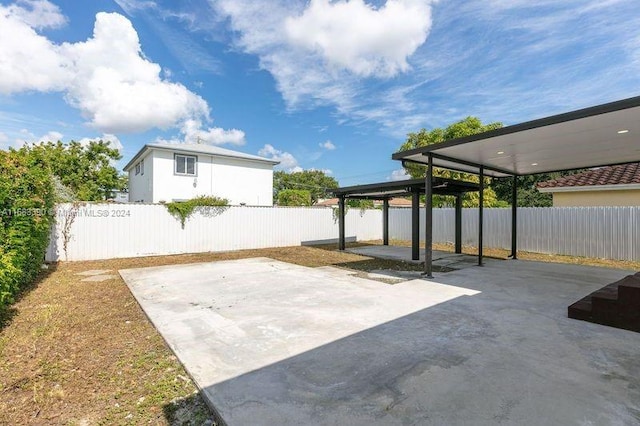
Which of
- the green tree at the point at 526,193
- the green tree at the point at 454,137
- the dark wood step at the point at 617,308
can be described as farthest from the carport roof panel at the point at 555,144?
the green tree at the point at 526,193

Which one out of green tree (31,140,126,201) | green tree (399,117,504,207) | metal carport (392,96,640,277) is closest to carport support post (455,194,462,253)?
metal carport (392,96,640,277)

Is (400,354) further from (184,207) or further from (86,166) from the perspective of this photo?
(86,166)

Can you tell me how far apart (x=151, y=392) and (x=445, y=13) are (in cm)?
947

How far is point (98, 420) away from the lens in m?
2.13

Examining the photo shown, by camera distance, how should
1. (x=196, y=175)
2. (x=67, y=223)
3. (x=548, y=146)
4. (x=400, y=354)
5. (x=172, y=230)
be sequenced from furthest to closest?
(x=196, y=175) → (x=172, y=230) → (x=67, y=223) → (x=548, y=146) → (x=400, y=354)

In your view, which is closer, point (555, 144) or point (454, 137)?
point (555, 144)

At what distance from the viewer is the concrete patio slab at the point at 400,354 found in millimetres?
2143

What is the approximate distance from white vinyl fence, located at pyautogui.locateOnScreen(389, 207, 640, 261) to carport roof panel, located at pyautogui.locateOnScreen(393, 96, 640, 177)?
218 cm

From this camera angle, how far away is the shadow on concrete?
4.12 m

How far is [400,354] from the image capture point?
9.96ft

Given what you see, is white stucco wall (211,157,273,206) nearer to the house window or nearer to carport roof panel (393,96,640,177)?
the house window

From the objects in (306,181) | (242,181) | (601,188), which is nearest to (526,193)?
(601,188)

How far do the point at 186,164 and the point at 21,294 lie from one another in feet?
34.9

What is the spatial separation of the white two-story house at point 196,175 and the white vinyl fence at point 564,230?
412 inches
